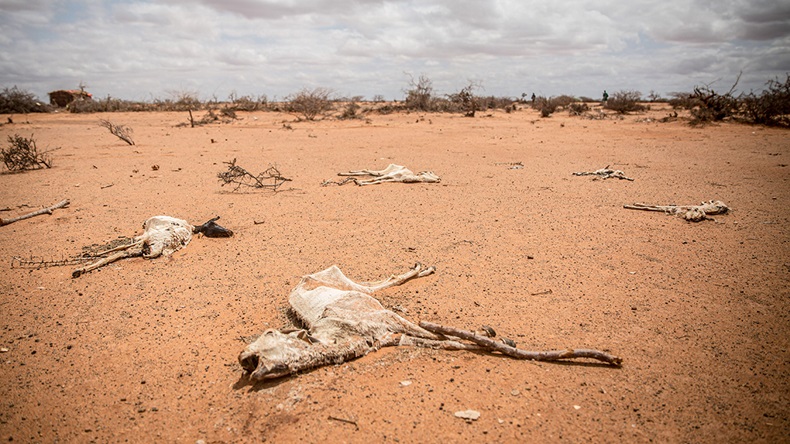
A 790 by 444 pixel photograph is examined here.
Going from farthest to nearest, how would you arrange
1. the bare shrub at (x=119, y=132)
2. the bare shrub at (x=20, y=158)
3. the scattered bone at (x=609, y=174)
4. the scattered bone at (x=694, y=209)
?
the bare shrub at (x=119, y=132) → the bare shrub at (x=20, y=158) → the scattered bone at (x=609, y=174) → the scattered bone at (x=694, y=209)

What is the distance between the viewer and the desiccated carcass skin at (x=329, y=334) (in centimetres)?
248

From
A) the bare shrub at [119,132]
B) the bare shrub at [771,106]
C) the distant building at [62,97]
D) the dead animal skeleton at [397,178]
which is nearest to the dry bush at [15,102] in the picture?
the distant building at [62,97]

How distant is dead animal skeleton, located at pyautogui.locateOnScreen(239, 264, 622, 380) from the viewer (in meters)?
2.49

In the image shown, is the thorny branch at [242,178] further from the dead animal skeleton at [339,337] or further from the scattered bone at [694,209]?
the scattered bone at [694,209]

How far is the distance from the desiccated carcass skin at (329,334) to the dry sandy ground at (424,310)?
10cm

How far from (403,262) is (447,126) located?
48.0ft

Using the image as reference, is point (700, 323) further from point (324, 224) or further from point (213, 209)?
point (213, 209)

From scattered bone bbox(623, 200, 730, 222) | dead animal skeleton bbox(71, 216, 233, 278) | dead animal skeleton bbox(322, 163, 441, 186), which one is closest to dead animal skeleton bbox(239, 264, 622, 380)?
dead animal skeleton bbox(71, 216, 233, 278)

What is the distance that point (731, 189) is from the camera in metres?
6.99

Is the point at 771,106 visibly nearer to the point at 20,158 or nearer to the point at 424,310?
the point at 424,310

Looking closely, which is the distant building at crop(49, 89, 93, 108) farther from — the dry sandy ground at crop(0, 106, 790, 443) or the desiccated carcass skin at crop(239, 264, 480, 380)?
the desiccated carcass skin at crop(239, 264, 480, 380)

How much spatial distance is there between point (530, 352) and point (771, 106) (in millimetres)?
18663

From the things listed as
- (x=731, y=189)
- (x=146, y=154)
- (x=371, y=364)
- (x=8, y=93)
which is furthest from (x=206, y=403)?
Answer: (x=8, y=93)

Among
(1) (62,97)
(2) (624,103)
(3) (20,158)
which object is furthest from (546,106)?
(1) (62,97)
